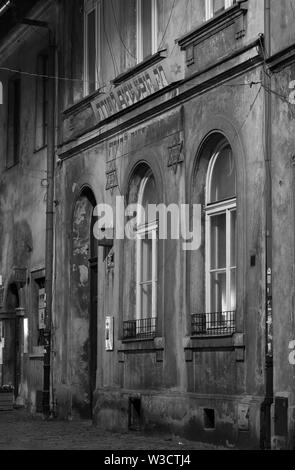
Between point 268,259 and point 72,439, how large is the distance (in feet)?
15.4

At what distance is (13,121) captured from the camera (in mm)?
26562

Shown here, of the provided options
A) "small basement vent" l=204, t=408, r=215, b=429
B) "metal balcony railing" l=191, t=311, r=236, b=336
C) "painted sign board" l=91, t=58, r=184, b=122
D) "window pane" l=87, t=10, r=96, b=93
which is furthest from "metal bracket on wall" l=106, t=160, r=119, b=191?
"small basement vent" l=204, t=408, r=215, b=429

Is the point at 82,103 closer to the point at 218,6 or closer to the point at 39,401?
the point at 218,6

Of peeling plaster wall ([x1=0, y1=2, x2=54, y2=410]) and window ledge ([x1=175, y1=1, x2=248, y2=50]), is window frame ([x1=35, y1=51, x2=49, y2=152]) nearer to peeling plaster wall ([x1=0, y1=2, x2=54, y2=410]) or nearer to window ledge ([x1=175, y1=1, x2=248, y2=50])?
peeling plaster wall ([x1=0, y1=2, x2=54, y2=410])

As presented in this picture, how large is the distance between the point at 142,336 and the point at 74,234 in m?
4.20

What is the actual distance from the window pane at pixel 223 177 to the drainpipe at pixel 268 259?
4.59ft

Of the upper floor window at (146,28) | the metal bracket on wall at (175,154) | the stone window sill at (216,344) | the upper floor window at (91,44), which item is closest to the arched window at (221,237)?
the stone window sill at (216,344)

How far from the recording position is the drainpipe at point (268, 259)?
1382cm

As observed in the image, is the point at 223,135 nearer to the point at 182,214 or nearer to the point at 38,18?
the point at 182,214

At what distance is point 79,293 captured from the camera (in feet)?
70.9

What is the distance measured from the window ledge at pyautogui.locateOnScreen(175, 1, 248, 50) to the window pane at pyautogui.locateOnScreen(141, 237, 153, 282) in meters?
3.47

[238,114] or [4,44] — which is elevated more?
[4,44]

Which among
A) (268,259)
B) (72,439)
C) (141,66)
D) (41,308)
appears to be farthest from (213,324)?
(41,308)

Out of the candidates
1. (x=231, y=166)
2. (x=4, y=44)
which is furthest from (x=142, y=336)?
(x=4, y=44)
